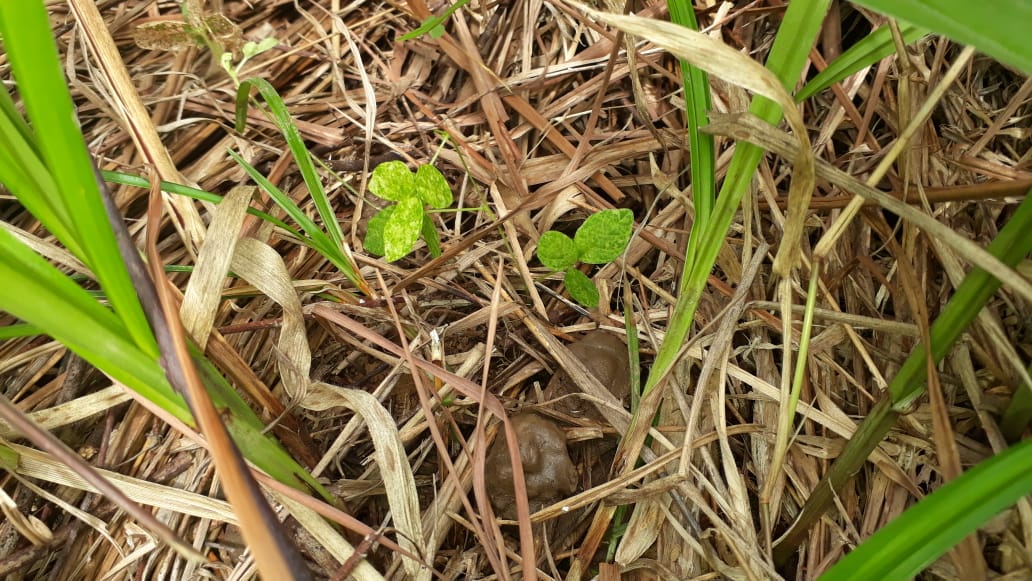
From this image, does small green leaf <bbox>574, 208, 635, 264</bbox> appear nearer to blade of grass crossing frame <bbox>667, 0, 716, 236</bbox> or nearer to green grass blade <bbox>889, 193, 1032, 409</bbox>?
blade of grass crossing frame <bbox>667, 0, 716, 236</bbox>

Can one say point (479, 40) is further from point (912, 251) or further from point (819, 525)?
point (819, 525)

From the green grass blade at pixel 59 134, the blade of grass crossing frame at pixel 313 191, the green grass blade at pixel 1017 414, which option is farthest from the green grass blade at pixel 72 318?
the green grass blade at pixel 1017 414

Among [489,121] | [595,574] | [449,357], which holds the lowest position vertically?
[595,574]

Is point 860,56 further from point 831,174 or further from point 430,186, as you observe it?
point 430,186

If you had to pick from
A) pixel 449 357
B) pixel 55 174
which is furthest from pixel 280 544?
pixel 449 357

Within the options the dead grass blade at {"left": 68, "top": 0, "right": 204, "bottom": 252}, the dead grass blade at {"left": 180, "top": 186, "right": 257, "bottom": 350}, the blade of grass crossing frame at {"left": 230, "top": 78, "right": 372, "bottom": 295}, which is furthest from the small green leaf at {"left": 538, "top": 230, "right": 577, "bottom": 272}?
the dead grass blade at {"left": 68, "top": 0, "right": 204, "bottom": 252}

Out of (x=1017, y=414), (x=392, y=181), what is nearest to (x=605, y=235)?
(x=392, y=181)
